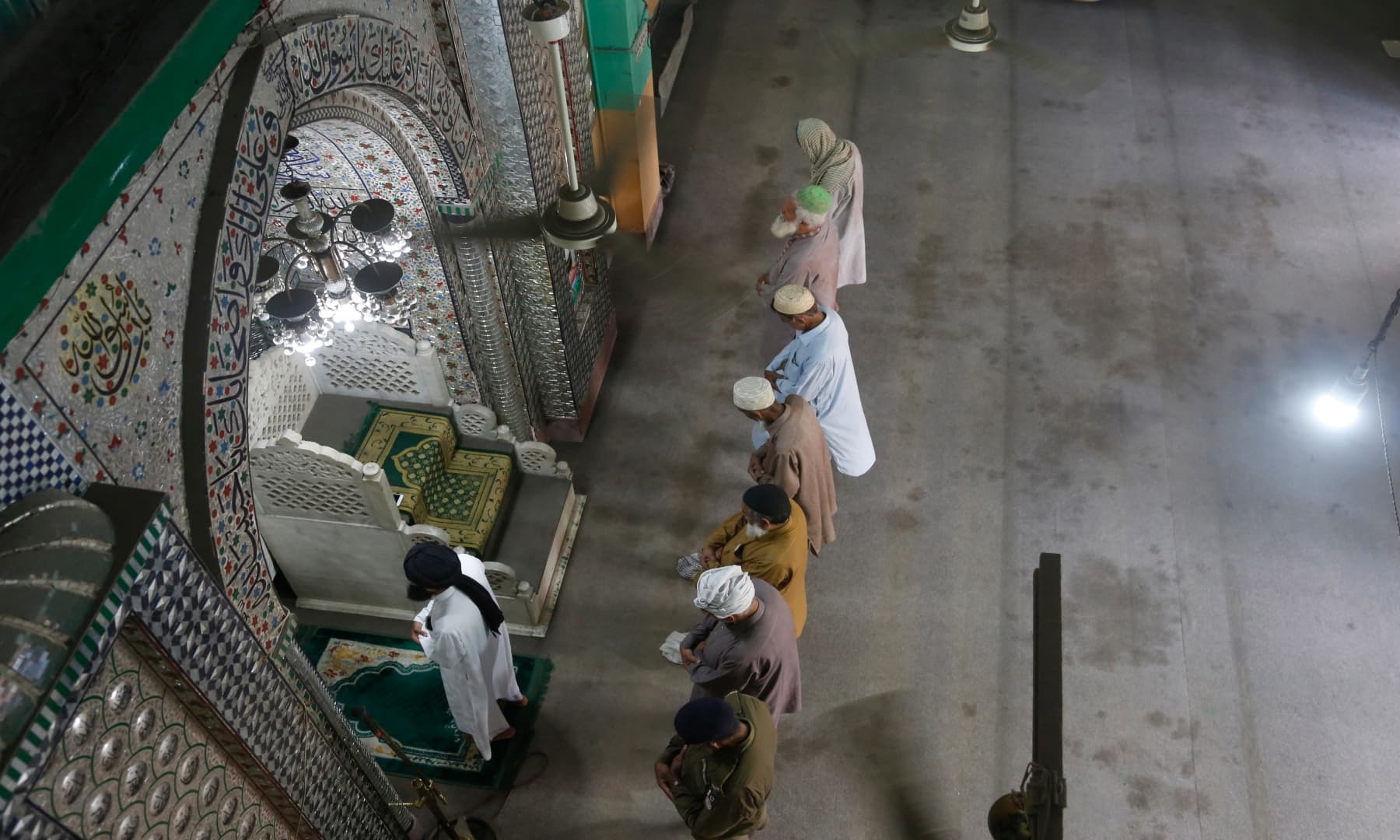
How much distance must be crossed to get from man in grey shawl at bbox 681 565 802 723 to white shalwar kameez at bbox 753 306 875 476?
118 centimetres

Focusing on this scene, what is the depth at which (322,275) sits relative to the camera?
3.69 metres

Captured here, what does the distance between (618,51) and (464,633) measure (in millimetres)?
3311

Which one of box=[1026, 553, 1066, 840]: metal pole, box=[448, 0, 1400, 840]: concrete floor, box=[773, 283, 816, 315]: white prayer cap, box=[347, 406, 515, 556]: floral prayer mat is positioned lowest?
box=[448, 0, 1400, 840]: concrete floor

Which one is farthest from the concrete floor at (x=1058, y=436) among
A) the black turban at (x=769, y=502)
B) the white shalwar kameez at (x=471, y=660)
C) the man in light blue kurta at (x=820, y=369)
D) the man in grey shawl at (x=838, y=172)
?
the black turban at (x=769, y=502)

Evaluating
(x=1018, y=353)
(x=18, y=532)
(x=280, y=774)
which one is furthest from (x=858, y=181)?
(x=18, y=532)

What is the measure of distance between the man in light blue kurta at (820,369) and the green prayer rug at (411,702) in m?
1.62

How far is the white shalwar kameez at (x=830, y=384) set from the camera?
4867 mm

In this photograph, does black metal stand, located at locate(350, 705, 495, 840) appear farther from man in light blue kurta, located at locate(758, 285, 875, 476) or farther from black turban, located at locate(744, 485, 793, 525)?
man in light blue kurta, located at locate(758, 285, 875, 476)

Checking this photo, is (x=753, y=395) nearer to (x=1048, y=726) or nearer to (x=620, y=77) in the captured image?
(x=1048, y=726)

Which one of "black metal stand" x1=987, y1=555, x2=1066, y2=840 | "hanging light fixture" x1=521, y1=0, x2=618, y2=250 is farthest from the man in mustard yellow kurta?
"black metal stand" x1=987, y1=555, x2=1066, y2=840

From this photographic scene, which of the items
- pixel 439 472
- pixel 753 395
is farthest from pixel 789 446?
pixel 439 472

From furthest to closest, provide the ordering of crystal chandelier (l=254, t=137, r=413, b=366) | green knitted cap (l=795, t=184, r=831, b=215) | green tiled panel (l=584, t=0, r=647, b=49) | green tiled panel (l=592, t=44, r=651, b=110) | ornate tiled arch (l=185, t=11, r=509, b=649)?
green tiled panel (l=592, t=44, r=651, b=110), green tiled panel (l=584, t=0, r=647, b=49), green knitted cap (l=795, t=184, r=831, b=215), crystal chandelier (l=254, t=137, r=413, b=366), ornate tiled arch (l=185, t=11, r=509, b=649)

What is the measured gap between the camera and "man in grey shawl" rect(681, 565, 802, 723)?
3650mm

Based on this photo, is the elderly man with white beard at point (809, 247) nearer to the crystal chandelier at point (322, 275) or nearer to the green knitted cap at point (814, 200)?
the green knitted cap at point (814, 200)
